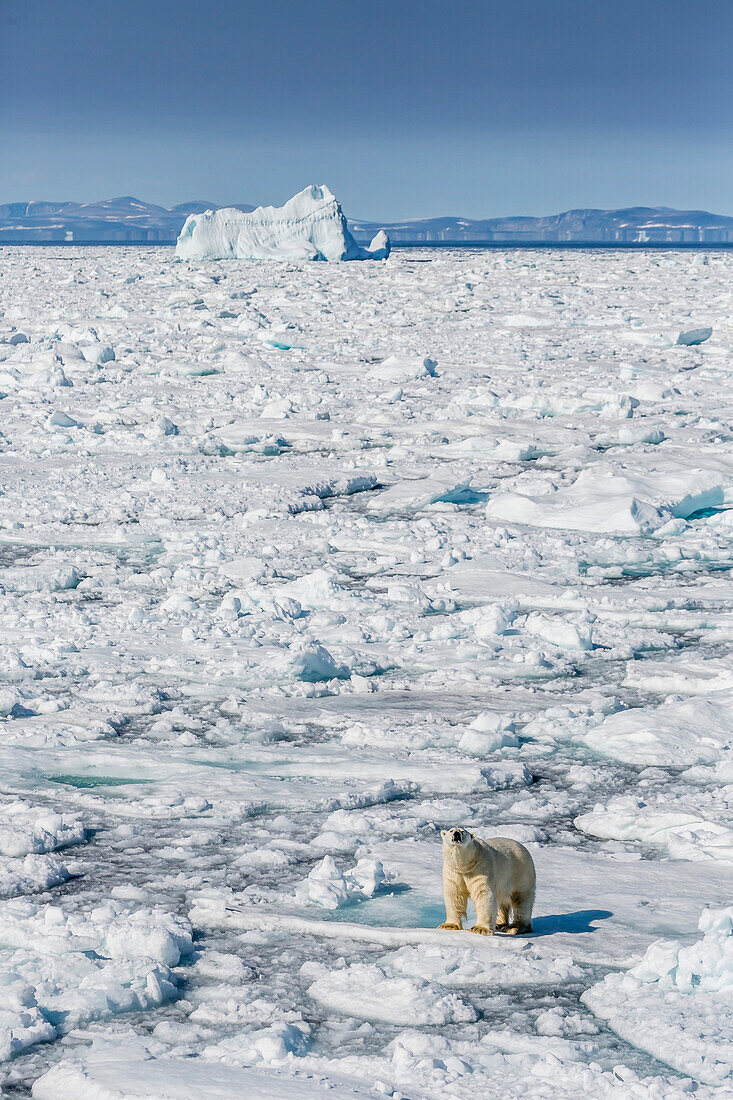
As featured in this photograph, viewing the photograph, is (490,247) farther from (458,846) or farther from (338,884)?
(458,846)

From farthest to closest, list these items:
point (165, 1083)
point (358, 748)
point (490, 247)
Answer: point (490, 247) < point (358, 748) < point (165, 1083)

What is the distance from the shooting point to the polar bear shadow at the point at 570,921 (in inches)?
129

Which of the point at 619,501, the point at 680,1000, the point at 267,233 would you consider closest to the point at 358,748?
the point at 680,1000

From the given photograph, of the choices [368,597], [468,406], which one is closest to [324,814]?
[368,597]

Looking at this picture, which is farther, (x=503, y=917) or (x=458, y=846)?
(x=503, y=917)

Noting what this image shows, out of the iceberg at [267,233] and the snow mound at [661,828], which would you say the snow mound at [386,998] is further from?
the iceberg at [267,233]

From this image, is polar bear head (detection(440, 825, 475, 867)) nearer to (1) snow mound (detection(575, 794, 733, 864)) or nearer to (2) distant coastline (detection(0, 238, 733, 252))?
(1) snow mound (detection(575, 794, 733, 864))

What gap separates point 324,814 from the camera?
421 cm

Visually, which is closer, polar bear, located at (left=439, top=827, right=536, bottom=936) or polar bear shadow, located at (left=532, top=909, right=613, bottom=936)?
polar bear, located at (left=439, top=827, right=536, bottom=936)

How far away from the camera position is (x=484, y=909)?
3.13 m

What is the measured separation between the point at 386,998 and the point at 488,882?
0.41 meters

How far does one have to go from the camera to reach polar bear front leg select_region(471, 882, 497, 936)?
3117 millimetres

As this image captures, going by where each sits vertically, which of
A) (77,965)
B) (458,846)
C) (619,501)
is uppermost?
(619,501)

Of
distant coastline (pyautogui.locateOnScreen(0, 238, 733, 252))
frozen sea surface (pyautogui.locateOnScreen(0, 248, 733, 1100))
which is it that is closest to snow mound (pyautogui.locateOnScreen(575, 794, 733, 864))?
frozen sea surface (pyautogui.locateOnScreen(0, 248, 733, 1100))
